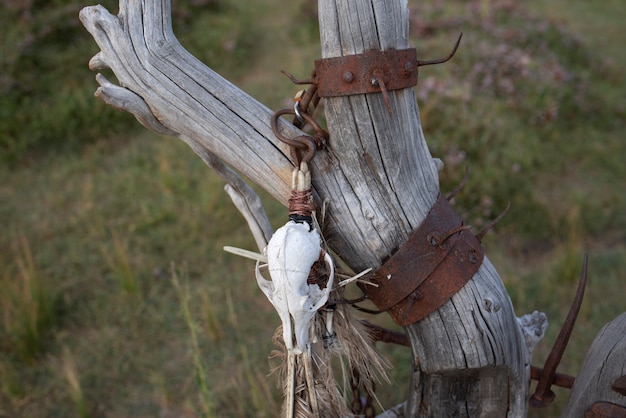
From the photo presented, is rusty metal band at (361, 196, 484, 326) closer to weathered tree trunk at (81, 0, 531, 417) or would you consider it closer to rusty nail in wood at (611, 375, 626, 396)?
weathered tree trunk at (81, 0, 531, 417)

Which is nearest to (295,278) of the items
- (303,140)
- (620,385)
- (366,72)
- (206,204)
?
(303,140)

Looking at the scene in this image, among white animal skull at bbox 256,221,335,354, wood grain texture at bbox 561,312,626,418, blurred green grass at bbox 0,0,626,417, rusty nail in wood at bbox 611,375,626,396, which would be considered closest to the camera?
white animal skull at bbox 256,221,335,354

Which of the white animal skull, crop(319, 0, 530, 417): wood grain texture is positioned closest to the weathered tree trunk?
crop(319, 0, 530, 417): wood grain texture

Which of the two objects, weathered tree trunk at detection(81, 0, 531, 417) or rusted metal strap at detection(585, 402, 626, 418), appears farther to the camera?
rusted metal strap at detection(585, 402, 626, 418)

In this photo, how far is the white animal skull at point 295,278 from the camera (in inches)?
52.9

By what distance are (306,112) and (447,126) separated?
401 centimetres

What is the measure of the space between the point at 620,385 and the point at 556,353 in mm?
272

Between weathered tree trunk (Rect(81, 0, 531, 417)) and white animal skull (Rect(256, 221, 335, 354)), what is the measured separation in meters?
0.19

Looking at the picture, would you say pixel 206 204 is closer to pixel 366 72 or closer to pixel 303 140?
pixel 303 140

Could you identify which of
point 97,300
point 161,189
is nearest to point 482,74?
point 161,189

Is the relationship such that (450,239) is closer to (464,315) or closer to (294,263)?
(464,315)

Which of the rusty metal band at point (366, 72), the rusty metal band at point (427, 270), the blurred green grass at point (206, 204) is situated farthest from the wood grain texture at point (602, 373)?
the blurred green grass at point (206, 204)

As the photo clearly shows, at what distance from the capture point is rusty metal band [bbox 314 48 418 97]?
1.40 meters

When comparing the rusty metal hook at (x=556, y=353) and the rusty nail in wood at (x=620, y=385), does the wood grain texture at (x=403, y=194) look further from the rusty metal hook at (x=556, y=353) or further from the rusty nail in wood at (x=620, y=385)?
the rusty nail in wood at (x=620, y=385)
